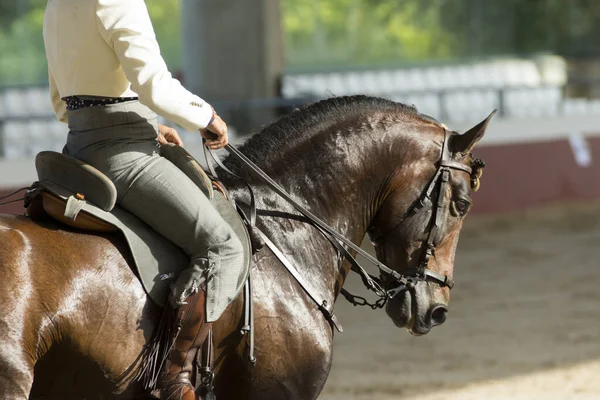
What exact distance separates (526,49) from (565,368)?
9149mm

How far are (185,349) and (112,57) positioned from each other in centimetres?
99

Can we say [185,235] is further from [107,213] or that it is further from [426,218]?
[426,218]

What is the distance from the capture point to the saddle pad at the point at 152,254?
315cm

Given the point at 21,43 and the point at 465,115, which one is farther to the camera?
the point at 465,115

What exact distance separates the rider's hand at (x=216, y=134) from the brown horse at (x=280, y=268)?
316mm

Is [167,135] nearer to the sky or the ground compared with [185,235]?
nearer to the sky

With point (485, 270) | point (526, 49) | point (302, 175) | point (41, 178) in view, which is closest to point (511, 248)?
point (485, 270)

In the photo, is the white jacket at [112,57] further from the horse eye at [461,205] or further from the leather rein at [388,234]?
the horse eye at [461,205]

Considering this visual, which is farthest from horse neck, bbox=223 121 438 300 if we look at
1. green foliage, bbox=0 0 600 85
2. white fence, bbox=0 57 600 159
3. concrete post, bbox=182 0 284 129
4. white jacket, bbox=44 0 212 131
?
green foliage, bbox=0 0 600 85

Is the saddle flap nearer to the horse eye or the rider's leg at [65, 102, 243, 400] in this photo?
the rider's leg at [65, 102, 243, 400]

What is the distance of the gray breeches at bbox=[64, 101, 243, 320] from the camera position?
3211 millimetres

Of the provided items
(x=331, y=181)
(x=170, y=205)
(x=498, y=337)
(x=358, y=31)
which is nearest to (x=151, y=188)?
(x=170, y=205)

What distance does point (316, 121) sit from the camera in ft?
12.2

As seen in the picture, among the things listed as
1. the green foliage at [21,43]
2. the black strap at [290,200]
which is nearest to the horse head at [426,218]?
the black strap at [290,200]
